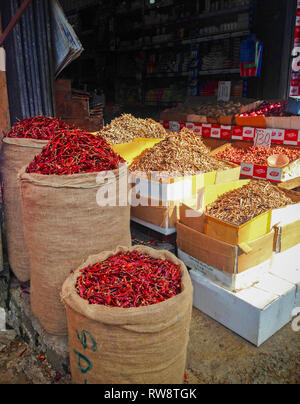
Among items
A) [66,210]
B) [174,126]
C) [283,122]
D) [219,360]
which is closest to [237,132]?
[283,122]

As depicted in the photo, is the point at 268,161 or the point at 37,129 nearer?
the point at 37,129

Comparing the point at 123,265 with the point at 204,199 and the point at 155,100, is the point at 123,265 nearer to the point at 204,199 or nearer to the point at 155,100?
the point at 204,199

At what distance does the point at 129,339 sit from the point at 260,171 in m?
3.14

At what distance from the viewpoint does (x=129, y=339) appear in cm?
140

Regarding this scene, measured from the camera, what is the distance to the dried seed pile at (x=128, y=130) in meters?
3.67

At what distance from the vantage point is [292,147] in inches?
169

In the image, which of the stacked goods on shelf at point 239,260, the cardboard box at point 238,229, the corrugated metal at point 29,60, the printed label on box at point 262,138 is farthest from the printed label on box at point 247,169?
the corrugated metal at point 29,60

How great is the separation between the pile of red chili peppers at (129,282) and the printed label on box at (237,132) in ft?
11.6

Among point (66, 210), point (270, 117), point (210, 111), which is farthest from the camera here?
point (210, 111)

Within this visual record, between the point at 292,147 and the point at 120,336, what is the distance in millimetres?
3720

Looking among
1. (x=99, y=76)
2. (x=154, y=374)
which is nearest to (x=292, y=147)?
(x=154, y=374)

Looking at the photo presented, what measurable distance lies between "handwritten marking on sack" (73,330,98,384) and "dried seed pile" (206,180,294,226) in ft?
4.04

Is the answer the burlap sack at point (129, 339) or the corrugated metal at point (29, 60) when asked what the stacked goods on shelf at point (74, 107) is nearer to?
the corrugated metal at point (29, 60)

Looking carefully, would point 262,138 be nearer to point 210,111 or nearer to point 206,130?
point 206,130
